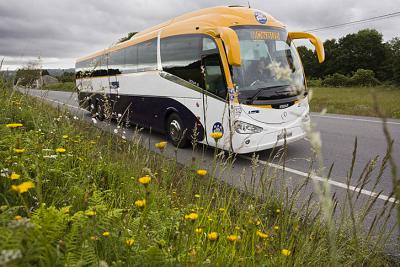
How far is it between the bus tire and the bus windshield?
1.91 metres

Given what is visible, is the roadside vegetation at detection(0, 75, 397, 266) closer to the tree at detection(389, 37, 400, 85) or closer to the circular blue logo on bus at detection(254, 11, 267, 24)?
the circular blue logo on bus at detection(254, 11, 267, 24)

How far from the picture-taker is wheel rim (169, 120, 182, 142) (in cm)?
728

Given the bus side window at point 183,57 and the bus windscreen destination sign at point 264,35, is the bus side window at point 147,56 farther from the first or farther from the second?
the bus windscreen destination sign at point 264,35

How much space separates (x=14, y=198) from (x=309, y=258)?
202 centimetres

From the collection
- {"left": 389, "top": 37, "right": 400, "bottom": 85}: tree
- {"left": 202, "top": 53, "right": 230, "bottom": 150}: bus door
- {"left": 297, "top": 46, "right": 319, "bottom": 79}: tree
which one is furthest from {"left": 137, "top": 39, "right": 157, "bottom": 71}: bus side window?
{"left": 297, "top": 46, "right": 319, "bottom": 79}: tree

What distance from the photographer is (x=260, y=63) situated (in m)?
5.99

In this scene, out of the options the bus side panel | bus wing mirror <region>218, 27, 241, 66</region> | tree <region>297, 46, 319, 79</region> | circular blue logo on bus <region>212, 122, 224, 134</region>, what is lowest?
circular blue logo on bus <region>212, 122, 224, 134</region>

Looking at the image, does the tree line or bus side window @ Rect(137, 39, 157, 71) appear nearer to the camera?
bus side window @ Rect(137, 39, 157, 71)

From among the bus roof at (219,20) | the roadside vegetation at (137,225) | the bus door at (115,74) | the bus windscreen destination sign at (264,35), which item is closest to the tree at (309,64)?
the bus door at (115,74)

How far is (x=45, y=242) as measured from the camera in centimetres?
139

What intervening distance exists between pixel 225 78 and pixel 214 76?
34cm

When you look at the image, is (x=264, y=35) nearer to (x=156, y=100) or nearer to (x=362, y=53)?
(x=156, y=100)

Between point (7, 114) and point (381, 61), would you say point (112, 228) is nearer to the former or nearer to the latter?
point (7, 114)

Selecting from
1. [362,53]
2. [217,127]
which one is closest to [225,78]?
[217,127]
